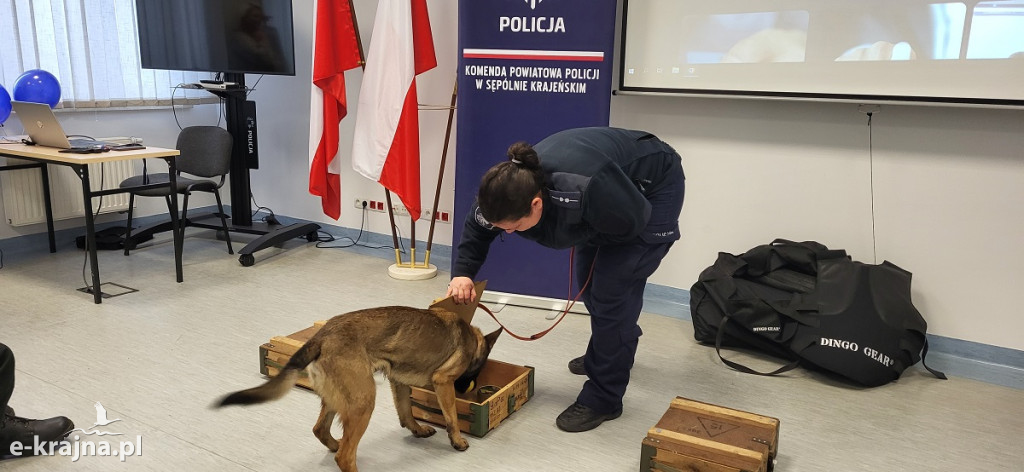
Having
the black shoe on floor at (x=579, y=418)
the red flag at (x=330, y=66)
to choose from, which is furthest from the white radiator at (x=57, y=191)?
the black shoe on floor at (x=579, y=418)

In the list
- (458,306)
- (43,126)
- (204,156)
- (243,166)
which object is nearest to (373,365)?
(458,306)

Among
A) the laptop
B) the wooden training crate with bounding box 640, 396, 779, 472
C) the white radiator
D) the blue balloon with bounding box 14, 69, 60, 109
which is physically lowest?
the wooden training crate with bounding box 640, 396, 779, 472

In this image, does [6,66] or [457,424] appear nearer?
[457,424]

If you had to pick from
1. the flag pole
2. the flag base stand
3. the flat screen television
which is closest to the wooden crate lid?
the flag base stand

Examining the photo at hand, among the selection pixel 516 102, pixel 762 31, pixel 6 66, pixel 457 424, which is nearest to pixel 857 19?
pixel 762 31

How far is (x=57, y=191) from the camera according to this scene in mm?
4609

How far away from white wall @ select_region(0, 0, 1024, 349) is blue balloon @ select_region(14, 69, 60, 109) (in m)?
3.27

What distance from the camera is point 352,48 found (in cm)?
426

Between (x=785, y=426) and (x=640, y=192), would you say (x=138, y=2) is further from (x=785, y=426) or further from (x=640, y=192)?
(x=785, y=426)

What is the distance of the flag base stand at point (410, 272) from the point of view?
431 centimetres

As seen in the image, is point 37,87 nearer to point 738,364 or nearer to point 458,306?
point 458,306

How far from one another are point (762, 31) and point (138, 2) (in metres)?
3.88

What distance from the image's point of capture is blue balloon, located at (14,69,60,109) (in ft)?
13.2
